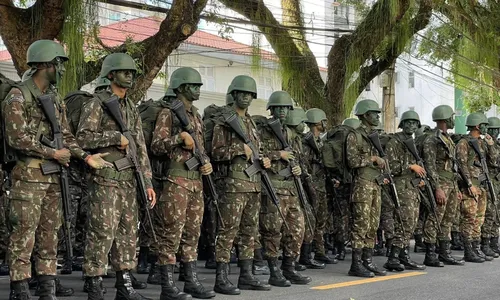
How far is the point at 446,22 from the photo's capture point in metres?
15.4

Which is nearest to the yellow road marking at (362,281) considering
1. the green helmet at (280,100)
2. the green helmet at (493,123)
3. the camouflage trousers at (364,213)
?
the camouflage trousers at (364,213)

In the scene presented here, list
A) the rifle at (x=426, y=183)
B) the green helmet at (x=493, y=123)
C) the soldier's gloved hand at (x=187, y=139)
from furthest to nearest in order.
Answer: the green helmet at (x=493, y=123)
the rifle at (x=426, y=183)
the soldier's gloved hand at (x=187, y=139)

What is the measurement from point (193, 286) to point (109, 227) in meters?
1.15

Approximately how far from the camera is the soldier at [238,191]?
7367 millimetres

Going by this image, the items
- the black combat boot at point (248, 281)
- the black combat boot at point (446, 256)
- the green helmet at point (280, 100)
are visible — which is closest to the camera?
the black combat boot at point (248, 281)

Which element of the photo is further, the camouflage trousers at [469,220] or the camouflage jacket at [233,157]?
the camouflage trousers at [469,220]

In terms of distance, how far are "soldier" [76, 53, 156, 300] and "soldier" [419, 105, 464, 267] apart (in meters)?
4.71

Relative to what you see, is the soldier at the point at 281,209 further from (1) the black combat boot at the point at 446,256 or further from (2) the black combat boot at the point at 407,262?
(1) the black combat boot at the point at 446,256

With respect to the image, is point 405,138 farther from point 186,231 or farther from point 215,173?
point 186,231

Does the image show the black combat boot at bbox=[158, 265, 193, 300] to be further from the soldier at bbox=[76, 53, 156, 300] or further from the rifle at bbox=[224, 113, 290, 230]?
the rifle at bbox=[224, 113, 290, 230]

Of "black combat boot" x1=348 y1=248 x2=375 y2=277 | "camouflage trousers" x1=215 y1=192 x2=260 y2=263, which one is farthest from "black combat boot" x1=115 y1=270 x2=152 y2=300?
"black combat boot" x1=348 y1=248 x2=375 y2=277

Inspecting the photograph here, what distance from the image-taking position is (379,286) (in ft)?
26.5

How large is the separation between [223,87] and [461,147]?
18.5 meters

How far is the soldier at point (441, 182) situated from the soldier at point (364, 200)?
1306mm
